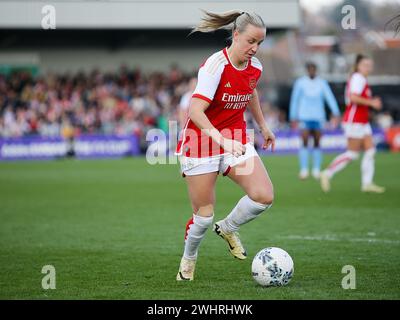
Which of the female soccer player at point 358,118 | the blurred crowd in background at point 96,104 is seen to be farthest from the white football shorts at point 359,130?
the blurred crowd in background at point 96,104

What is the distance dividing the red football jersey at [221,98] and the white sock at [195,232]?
620mm

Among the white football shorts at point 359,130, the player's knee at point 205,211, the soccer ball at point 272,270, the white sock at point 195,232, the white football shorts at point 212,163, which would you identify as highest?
the white football shorts at point 212,163

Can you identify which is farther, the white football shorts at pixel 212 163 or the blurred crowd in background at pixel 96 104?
the blurred crowd in background at pixel 96 104

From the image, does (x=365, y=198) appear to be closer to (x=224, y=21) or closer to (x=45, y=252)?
(x=45, y=252)

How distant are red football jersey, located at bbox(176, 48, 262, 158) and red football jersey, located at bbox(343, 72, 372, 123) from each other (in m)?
7.85

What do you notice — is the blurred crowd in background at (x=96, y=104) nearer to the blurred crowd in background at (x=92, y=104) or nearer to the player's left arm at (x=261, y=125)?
the blurred crowd in background at (x=92, y=104)

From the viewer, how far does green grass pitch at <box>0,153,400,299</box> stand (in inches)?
277

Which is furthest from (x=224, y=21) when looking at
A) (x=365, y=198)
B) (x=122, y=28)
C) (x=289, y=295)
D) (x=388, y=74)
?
(x=388, y=74)

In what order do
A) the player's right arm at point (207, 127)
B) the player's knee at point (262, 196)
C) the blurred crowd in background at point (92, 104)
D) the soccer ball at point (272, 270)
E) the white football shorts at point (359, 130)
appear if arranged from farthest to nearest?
1. the blurred crowd in background at point (92, 104)
2. the white football shorts at point (359, 130)
3. the player's knee at point (262, 196)
4. the soccer ball at point (272, 270)
5. the player's right arm at point (207, 127)

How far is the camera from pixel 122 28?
34.8m

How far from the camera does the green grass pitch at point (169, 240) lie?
23.1ft

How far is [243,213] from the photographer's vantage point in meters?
7.50

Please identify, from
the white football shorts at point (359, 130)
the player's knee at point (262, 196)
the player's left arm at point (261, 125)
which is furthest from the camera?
the white football shorts at point (359, 130)

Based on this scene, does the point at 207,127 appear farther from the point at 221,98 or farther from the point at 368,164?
the point at 368,164
